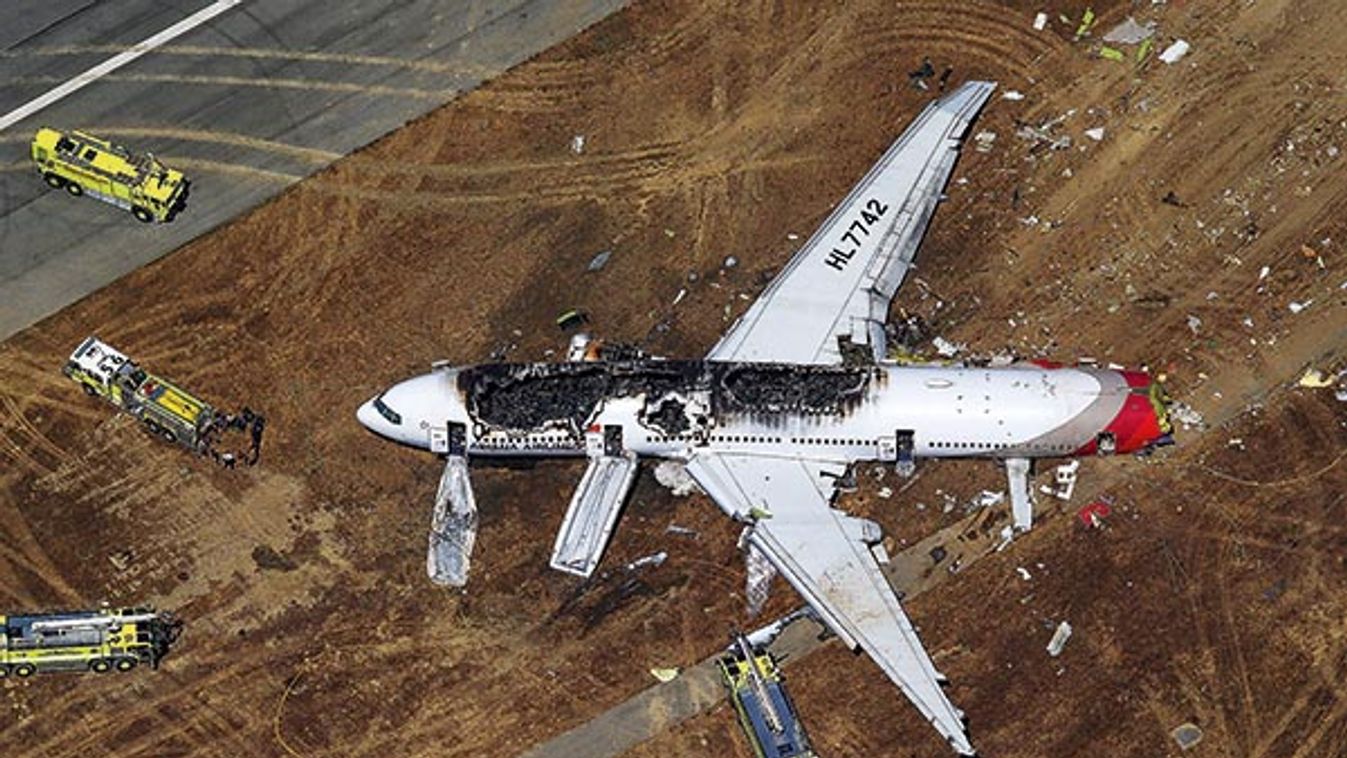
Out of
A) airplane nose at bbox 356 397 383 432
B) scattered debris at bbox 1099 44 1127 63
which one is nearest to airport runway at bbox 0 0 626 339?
airplane nose at bbox 356 397 383 432

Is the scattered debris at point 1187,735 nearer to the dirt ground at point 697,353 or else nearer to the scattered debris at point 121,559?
the dirt ground at point 697,353

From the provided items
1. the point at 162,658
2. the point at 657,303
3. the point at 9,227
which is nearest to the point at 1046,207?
the point at 657,303

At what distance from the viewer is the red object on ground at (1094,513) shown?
63.1m

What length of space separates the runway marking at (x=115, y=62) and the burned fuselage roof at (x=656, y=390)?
27.4 metres

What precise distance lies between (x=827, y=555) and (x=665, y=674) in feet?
24.5

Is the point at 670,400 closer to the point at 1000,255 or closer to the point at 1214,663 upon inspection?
the point at 1000,255

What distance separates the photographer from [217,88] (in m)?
76.8

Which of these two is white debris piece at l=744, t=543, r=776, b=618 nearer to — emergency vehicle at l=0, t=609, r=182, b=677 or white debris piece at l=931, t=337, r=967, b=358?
white debris piece at l=931, t=337, r=967, b=358

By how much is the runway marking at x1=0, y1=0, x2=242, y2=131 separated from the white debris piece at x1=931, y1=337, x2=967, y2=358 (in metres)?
38.5

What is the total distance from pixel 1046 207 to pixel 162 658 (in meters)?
41.2

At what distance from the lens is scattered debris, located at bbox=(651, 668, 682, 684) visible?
197 ft

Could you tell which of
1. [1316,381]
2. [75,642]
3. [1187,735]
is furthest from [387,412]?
[1316,381]

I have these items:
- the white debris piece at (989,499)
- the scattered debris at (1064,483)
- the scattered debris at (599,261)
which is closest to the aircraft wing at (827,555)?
the white debris piece at (989,499)

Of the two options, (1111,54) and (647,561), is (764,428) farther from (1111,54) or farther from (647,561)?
(1111,54)
